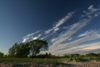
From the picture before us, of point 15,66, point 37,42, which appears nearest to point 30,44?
point 37,42

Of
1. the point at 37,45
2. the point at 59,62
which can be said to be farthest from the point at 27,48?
the point at 59,62

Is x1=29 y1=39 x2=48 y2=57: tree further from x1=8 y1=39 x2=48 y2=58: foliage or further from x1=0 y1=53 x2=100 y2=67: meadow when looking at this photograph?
x1=0 y1=53 x2=100 y2=67: meadow

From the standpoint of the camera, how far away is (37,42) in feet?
134

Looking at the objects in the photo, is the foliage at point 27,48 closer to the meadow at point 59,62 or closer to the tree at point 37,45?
the tree at point 37,45

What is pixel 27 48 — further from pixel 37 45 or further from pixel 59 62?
pixel 59 62

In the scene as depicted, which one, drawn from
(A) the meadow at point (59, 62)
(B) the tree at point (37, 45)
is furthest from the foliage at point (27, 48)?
(A) the meadow at point (59, 62)

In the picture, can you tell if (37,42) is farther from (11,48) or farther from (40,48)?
(11,48)

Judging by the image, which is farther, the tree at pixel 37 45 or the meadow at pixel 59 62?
the tree at pixel 37 45

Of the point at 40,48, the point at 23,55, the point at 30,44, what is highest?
the point at 30,44

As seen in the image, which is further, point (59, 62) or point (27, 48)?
point (27, 48)

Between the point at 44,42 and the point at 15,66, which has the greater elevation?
the point at 44,42

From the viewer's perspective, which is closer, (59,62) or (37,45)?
(59,62)

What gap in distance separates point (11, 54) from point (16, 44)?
20.2ft

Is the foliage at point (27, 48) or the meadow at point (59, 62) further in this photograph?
the foliage at point (27, 48)
